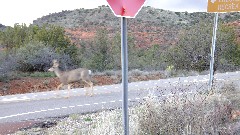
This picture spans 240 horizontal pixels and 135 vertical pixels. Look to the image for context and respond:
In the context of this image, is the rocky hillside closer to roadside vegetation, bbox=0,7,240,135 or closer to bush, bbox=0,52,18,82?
roadside vegetation, bbox=0,7,240,135

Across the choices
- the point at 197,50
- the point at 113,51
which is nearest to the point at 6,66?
the point at 113,51

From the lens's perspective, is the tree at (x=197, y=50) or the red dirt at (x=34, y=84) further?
the tree at (x=197, y=50)

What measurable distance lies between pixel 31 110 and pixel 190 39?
20640 mm

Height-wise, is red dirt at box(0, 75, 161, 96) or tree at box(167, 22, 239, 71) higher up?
tree at box(167, 22, 239, 71)

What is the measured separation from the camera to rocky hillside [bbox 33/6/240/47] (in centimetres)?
6475

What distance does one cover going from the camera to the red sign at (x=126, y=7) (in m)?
4.97

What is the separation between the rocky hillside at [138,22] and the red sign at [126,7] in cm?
5381

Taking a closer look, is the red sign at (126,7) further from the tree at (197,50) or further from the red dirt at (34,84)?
the tree at (197,50)

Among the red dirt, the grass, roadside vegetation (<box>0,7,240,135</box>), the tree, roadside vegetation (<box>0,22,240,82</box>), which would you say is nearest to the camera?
the grass

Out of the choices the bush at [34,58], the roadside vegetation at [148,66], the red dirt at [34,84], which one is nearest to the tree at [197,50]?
the roadside vegetation at [148,66]

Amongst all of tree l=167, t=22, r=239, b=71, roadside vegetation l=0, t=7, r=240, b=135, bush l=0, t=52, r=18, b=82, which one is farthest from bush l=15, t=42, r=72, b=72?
tree l=167, t=22, r=239, b=71

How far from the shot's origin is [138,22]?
7575cm

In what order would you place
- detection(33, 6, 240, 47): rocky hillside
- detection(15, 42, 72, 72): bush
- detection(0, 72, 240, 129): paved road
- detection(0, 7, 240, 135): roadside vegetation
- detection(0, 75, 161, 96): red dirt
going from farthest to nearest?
detection(33, 6, 240, 47): rocky hillside → detection(15, 42, 72, 72): bush → detection(0, 75, 161, 96): red dirt → detection(0, 72, 240, 129): paved road → detection(0, 7, 240, 135): roadside vegetation

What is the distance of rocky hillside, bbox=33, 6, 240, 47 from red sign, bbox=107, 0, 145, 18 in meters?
53.8
